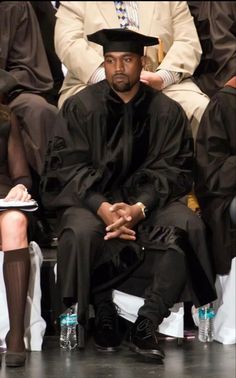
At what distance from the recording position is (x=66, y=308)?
4.42 m

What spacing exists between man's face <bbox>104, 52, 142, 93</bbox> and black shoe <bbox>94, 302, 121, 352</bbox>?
3.51ft

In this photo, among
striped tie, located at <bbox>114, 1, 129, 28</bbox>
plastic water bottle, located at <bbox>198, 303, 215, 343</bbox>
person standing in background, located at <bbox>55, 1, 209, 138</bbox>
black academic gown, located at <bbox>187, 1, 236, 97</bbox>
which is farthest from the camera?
black academic gown, located at <bbox>187, 1, 236, 97</bbox>

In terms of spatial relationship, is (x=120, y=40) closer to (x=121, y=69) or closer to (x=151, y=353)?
(x=121, y=69)

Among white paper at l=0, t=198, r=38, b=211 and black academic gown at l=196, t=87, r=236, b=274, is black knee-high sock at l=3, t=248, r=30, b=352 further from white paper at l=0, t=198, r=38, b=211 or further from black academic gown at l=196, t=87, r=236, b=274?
black academic gown at l=196, t=87, r=236, b=274

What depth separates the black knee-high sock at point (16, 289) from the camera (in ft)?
13.5

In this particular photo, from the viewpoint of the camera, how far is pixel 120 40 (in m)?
4.56

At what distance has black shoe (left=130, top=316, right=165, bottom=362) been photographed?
163 inches

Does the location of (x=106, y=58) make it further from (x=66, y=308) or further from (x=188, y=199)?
(x=66, y=308)

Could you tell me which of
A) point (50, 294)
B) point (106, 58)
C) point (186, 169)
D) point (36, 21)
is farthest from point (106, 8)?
point (50, 294)

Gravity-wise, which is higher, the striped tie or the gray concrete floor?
the striped tie

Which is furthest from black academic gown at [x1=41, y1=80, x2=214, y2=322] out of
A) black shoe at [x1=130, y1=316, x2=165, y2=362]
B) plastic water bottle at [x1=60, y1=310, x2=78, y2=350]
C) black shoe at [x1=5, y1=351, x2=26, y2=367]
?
A: black shoe at [x1=5, y1=351, x2=26, y2=367]

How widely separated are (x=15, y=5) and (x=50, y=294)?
1763 mm

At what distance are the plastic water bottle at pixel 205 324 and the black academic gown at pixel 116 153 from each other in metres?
0.52

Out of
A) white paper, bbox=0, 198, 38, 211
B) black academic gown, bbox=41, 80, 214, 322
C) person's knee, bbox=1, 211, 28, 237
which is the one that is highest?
black academic gown, bbox=41, 80, 214, 322
